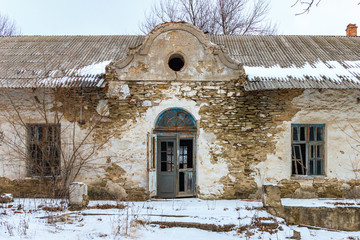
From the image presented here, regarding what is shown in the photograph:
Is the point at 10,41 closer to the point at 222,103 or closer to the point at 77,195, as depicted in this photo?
the point at 77,195

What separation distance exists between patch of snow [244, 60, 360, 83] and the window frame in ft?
4.67

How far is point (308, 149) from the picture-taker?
8.09 metres

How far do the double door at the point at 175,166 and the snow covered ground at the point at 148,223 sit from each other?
1.18m

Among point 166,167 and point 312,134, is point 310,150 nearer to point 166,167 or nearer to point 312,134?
point 312,134

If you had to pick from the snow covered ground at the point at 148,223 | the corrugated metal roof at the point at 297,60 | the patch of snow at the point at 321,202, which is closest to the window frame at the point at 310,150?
the patch of snow at the point at 321,202

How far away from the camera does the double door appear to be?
8.16 metres

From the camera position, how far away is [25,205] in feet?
22.3

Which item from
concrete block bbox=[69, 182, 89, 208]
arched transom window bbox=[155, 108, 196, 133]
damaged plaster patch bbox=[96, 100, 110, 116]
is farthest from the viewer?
arched transom window bbox=[155, 108, 196, 133]

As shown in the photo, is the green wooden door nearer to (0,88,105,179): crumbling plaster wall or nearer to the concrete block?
(0,88,105,179): crumbling plaster wall

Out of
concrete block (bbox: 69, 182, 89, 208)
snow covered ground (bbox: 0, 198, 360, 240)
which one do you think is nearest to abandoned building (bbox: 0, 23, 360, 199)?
snow covered ground (bbox: 0, 198, 360, 240)

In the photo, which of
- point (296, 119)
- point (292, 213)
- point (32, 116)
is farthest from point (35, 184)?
point (296, 119)

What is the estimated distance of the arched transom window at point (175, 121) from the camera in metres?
8.00

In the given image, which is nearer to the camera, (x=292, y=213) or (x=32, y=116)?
(x=292, y=213)

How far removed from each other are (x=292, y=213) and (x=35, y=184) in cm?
685
